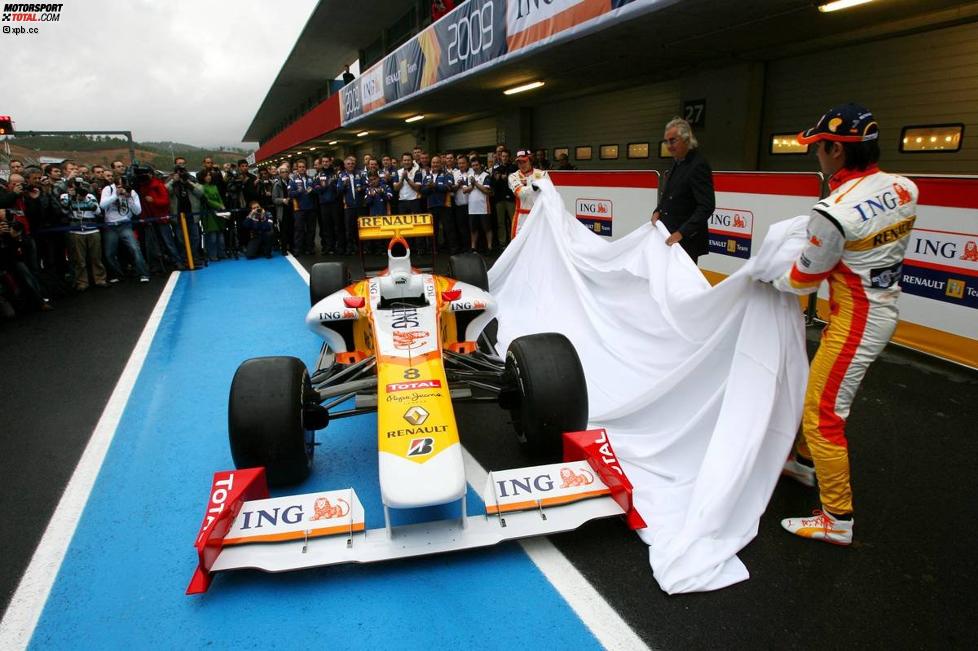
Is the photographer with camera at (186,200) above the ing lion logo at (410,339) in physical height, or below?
above

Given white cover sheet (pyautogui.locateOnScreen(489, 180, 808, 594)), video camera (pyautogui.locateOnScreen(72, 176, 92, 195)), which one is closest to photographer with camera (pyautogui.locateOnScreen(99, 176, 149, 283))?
video camera (pyautogui.locateOnScreen(72, 176, 92, 195))

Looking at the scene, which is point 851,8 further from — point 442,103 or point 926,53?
point 442,103

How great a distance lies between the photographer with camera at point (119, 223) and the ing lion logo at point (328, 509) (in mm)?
9275

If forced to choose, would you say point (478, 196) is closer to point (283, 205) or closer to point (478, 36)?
point (478, 36)

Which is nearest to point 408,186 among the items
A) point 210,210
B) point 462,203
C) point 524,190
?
point 462,203

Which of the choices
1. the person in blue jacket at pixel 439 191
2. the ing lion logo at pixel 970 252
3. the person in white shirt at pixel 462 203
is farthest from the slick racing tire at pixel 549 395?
the person in white shirt at pixel 462 203

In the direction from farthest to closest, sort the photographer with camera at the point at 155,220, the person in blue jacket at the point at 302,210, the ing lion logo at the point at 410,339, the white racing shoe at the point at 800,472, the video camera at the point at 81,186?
1. the person in blue jacket at the point at 302,210
2. the photographer with camera at the point at 155,220
3. the video camera at the point at 81,186
4. the ing lion logo at the point at 410,339
5. the white racing shoe at the point at 800,472

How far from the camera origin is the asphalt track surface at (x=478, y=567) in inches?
97.7

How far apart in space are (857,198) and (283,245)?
12603mm

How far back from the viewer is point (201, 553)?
259 centimetres

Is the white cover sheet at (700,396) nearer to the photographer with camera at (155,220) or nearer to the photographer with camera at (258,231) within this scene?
the photographer with camera at (155,220)

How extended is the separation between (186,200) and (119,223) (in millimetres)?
1862

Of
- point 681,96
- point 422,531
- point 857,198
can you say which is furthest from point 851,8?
point 422,531

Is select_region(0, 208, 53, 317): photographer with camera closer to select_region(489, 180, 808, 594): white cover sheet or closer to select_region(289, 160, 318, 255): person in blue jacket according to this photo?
select_region(289, 160, 318, 255): person in blue jacket
